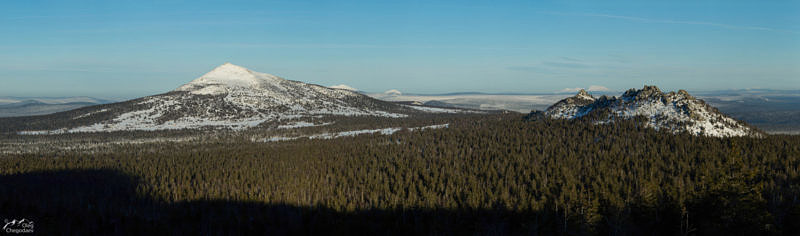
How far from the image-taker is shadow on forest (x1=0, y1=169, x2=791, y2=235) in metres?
36.7

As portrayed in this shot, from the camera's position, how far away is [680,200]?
125 ft

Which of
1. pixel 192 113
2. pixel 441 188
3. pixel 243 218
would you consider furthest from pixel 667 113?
pixel 192 113

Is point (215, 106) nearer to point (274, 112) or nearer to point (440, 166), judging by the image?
point (274, 112)

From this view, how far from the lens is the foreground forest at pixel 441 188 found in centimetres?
3756

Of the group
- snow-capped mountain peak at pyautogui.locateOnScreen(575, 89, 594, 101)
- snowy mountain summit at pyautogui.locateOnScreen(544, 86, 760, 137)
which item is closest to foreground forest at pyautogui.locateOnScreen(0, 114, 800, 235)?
snowy mountain summit at pyautogui.locateOnScreen(544, 86, 760, 137)

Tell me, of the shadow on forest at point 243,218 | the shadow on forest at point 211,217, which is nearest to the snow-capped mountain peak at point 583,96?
the shadow on forest at point 243,218

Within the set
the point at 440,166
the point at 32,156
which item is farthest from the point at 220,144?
the point at 440,166
